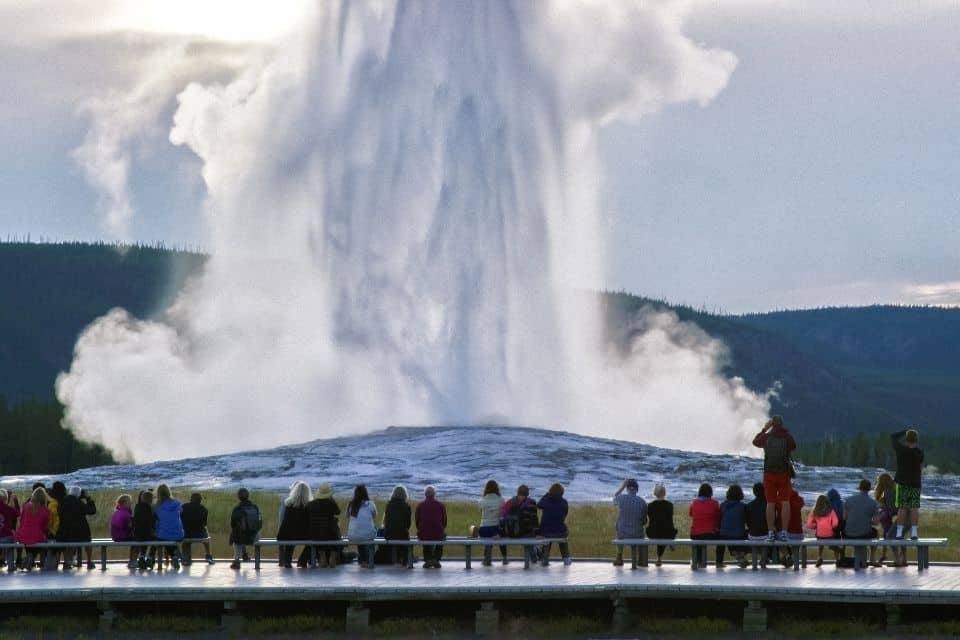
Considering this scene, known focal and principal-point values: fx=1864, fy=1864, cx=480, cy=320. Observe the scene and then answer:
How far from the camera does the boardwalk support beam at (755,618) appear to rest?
1880 centimetres

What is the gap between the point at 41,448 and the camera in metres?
92.4

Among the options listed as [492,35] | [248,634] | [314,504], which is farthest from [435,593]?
[492,35]

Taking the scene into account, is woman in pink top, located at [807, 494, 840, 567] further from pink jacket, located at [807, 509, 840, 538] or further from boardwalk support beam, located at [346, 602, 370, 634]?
boardwalk support beam, located at [346, 602, 370, 634]

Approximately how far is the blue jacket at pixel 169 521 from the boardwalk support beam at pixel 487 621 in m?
5.04

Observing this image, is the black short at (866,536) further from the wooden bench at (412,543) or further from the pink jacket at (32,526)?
the pink jacket at (32,526)

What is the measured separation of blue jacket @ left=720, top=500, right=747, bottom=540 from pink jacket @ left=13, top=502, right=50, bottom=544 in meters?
→ 8.07

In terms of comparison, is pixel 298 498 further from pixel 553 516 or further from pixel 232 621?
pixel 553 516

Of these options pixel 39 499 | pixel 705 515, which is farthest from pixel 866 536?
pixel 39 499

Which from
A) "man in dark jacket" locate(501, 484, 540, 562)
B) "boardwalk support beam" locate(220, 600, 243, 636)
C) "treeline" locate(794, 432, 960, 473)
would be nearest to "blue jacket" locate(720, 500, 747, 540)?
"man in dark jacket" locate(501, 484, 540, 562)

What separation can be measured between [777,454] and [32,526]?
8.86 meters

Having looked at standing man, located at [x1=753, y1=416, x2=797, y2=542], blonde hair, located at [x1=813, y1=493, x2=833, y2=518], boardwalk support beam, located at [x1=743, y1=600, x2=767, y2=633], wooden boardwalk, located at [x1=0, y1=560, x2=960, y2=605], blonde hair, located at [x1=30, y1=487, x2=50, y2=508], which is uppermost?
standing man, located at [x1=753, y1=416, x2=797, y2=542]

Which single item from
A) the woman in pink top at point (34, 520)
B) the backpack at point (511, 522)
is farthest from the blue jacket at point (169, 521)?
the backpack at point (511, 522)

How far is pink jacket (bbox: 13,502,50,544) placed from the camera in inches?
875

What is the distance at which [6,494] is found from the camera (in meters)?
23.2
